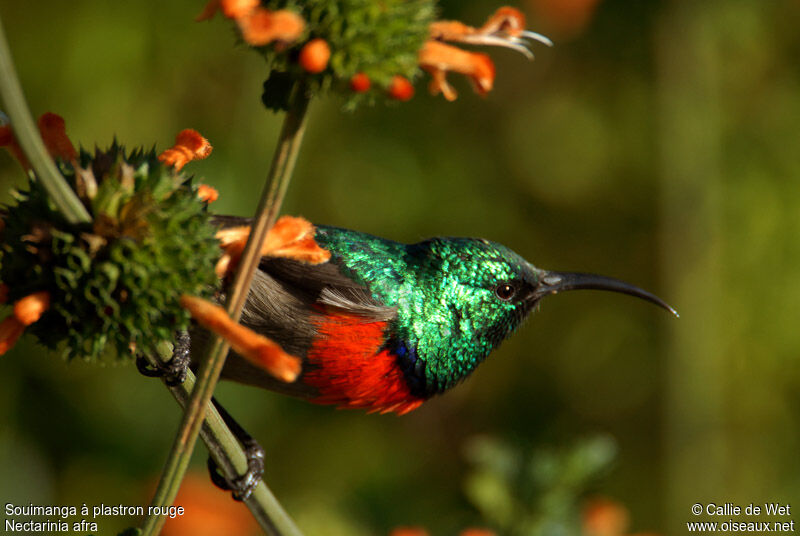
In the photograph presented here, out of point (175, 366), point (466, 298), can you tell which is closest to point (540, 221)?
point (466, 298)

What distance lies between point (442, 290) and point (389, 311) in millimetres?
195

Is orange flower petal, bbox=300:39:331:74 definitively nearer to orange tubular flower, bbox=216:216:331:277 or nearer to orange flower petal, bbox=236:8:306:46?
orange flower petal, bbox=236:8:306:46

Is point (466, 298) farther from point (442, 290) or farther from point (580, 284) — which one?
point (580, 284)

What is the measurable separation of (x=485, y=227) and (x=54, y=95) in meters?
1.91

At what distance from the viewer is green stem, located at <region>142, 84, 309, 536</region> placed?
1077 mm

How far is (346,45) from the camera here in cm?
115

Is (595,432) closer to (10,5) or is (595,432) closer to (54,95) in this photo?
(54,95)

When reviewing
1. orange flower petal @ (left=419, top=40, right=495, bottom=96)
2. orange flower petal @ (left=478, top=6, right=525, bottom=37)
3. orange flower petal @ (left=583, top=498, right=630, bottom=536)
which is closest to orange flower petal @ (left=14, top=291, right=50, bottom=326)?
orange flower petal @ (left=419, top=40, right=495, bottom=96)

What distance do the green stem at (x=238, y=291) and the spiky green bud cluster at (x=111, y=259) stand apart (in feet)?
0.39

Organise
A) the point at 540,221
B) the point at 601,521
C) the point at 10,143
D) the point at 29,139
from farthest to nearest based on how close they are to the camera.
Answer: the point at 540,221
the point at 601,521
the point at 10,143
the point at 29,139

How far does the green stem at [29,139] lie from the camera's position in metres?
0.89

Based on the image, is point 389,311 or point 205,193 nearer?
point 205,193

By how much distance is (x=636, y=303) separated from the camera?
4.08 meters

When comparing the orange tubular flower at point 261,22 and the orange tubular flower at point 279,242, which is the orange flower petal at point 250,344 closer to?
the orange tubular flower at point 279,242
